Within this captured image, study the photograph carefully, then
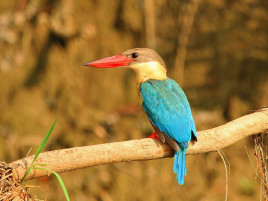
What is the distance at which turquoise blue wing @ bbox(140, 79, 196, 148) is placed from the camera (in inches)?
131

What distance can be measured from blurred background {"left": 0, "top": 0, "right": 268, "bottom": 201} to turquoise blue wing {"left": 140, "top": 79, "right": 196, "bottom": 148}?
7.15 feet

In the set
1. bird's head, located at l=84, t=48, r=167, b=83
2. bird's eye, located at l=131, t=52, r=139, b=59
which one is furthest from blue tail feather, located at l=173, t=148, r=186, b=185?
bird's eye, located at l=131, t=52, r=139, b=59

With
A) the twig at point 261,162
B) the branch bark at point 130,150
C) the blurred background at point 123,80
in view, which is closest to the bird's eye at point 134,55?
the branch bark at point 130,150

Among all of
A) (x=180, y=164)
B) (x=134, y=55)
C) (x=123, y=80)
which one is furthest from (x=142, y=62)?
(x=123, y=80)

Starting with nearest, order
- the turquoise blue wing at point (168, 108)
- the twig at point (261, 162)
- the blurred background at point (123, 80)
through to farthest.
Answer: the twig at point (261, 162)
the turquoise blue wing at point (168, 108)
the blurred background at point (123, 80)

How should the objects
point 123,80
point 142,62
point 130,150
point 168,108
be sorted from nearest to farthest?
1. point 130,150
2. point 168,108
3. point 142,62
4. point 123,80

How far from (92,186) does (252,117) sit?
3333 mm

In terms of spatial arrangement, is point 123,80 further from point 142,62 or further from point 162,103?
point 162,103

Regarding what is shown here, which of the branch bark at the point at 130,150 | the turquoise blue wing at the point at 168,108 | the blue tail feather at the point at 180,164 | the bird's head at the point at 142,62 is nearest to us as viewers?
the branch bark at the point at 130,150

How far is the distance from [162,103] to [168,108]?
83mm

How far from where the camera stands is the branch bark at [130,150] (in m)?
2.56

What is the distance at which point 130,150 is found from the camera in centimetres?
272

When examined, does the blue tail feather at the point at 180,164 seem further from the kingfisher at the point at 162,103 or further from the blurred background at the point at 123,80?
the blurred background at the point at 123,80

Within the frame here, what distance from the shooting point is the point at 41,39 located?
619cm
